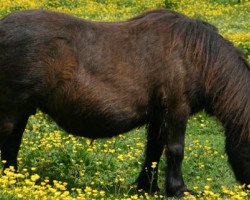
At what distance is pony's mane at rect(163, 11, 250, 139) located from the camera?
688 cm

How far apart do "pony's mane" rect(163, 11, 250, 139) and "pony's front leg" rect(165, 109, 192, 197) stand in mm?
432

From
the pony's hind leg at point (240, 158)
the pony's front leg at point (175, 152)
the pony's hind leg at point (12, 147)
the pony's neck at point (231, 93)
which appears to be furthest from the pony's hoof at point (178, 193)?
the pony's hind leg at point (12, 147)

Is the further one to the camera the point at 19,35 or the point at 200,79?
the point at 200,79

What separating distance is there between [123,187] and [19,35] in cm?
214

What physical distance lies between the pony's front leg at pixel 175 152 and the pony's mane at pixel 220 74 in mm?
432

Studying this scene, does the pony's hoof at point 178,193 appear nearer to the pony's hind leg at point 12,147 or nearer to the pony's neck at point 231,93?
the pony's neck at point 231,93

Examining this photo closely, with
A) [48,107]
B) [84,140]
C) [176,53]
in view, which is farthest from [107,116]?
[84,140]

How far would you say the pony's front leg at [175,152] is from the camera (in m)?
6.91

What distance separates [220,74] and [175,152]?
1.00 meters

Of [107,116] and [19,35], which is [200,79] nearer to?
[107,116]

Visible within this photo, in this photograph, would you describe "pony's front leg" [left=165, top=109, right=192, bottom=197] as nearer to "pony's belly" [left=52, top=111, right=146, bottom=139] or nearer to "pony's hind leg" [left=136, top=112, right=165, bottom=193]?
"pony's hind leg" [left=136, top=112, right=165, bottom=193]

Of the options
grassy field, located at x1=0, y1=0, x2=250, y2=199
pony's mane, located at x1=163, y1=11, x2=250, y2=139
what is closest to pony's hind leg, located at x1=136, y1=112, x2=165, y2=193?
grassy field, located at x1=0, y1=0, x2=250, y2=199

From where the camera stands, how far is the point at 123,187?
7.18 meters

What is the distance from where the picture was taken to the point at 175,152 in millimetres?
6957
